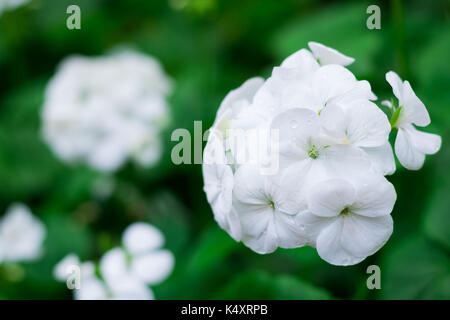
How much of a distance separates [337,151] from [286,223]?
0.14 meters

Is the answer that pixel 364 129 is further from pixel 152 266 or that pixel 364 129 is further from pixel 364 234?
pixel 152 266

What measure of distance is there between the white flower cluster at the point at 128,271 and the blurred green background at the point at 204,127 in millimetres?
91

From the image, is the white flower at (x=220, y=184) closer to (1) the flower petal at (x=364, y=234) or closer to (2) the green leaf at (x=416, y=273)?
(1) the flower petal at (x=364, y=234)

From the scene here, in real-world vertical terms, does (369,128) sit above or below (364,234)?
above

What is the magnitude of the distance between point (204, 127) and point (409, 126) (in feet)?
2.92

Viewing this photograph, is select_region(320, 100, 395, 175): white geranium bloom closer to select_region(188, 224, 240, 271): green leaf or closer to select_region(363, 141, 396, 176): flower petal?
select_region(363, 141, 396, 176): flower petal

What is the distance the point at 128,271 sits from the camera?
4.32 ft

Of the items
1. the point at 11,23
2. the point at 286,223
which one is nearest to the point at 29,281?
the point at 286,223

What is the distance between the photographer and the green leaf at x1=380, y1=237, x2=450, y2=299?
3.89 ft

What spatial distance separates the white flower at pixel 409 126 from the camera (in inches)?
34.5

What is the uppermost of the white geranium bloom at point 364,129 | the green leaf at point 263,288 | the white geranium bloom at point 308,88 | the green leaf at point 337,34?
the green leaf at point 337,34

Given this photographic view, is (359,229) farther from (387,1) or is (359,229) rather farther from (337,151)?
(387,1)

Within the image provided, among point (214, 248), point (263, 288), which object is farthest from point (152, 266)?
point (263, 288)

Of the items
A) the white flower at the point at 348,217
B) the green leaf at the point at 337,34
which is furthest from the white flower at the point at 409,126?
the green leaf at the point at 337,34
